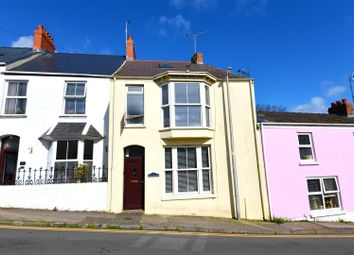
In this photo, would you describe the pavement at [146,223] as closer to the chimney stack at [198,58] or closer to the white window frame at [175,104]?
the white window frame at [175,104]

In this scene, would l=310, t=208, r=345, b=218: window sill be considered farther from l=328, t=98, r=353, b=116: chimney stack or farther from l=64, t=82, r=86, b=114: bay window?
l=64, t=82, r=86, b=114: bay window

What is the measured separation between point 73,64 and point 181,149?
935 centimetres

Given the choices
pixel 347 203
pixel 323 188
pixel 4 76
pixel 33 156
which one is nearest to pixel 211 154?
pixel 323 188

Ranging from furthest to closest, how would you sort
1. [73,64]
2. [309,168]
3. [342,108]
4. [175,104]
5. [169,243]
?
1. [342,108]
2. [73,64]
3. [309,168]
4. [175,104]
5. [169,243]

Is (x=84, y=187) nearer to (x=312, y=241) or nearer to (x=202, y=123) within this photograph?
(x=202, y=123)

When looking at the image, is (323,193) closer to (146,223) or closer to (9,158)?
(146,223)

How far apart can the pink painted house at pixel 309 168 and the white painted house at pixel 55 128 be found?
27.0ft

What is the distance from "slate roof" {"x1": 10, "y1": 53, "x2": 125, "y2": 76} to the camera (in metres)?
13.6

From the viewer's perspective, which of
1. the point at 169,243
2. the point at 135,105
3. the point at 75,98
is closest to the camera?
the point at 169,243

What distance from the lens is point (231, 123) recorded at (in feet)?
39.1

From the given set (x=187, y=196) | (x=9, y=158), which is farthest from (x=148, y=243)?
(x=9, y=158)

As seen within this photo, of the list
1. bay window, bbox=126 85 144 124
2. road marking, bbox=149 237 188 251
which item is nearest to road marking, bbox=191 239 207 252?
road marking, bbox=149 237 188 251

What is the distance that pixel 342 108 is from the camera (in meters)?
17.1

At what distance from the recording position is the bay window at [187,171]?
11.2 metres
